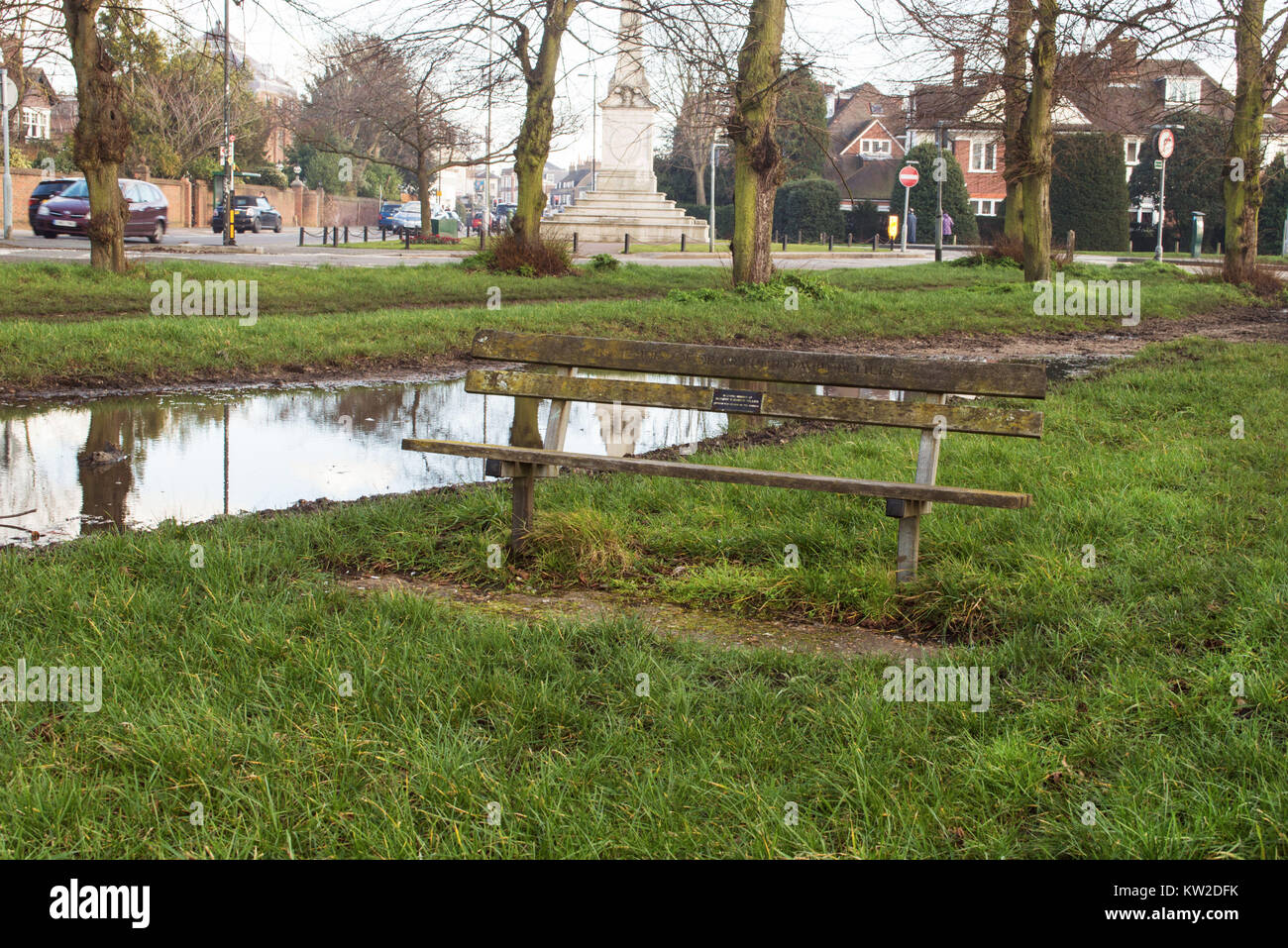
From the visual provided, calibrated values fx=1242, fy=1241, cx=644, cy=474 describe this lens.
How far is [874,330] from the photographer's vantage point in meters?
16.4

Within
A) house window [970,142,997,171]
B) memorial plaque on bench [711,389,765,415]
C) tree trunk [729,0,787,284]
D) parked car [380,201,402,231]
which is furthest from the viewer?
house window [970,142,997,171]

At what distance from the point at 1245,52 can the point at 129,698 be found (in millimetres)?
23796

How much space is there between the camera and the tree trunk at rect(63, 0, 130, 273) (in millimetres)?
15820

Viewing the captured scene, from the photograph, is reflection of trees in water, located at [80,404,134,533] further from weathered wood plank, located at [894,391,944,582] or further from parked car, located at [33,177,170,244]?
parked car, located at [33,177,170,244]

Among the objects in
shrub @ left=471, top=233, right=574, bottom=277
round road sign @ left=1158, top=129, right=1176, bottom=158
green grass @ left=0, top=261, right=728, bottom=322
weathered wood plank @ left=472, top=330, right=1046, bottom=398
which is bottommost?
weathered wood plank @ left=472, top=330, right=1046, bottom=398

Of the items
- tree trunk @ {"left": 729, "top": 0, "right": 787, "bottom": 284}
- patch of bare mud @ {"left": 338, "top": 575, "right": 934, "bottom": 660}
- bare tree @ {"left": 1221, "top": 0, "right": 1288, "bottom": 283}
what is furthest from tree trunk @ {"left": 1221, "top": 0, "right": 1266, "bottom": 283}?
patch of bare mud @ {"left": 338, "top": 575, "right": 934, "bottom": 660}

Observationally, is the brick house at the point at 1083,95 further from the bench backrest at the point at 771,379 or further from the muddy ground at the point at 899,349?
the bench backrest at the point at 771,379

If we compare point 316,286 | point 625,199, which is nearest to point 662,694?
point 316,286

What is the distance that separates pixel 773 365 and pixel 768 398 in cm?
16

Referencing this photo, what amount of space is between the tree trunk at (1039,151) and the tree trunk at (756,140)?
5.89m

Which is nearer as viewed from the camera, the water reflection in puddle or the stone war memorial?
the water reflection in puddle

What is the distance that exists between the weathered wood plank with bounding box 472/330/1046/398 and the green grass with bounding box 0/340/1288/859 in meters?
0.77

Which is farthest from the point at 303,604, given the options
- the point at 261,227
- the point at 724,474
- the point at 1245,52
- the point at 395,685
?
the point at 261,227
